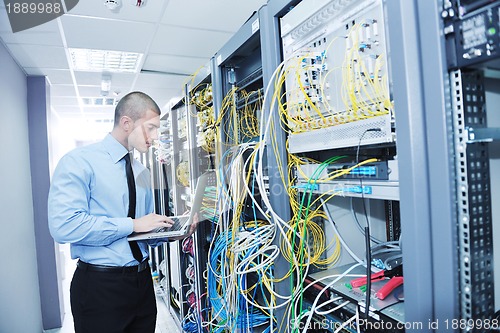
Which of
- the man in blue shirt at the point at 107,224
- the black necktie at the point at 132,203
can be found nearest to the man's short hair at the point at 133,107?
A: the man in blue shirt at the point at 107,224

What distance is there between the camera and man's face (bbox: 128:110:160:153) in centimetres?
153

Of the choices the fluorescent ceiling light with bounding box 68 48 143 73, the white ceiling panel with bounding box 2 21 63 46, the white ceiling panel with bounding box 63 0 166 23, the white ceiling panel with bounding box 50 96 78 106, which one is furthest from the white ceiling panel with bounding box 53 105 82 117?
the white ceiling panel with bounding box 63 0 166 23

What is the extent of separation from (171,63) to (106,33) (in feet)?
2.55

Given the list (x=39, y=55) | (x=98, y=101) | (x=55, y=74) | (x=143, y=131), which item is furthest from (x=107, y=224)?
(x=98, y=101)

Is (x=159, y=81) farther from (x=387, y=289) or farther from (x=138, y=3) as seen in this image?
(x=387, y=289)

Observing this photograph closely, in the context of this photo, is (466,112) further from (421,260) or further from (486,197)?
(421,260)

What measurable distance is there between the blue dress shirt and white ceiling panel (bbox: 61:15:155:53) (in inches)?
41.6

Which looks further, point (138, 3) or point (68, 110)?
point (68, 110)

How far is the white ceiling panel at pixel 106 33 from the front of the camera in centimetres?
204

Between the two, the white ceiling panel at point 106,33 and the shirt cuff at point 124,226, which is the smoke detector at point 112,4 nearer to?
the white ceiling panel at point 106,33

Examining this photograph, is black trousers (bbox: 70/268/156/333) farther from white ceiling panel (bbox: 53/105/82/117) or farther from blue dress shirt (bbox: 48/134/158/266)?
white ceiling panel (bbox: 53/105/82/117)

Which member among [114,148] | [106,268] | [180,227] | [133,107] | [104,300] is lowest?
[104,300]

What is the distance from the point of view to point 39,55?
246 centimetres

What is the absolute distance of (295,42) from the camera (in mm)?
979
